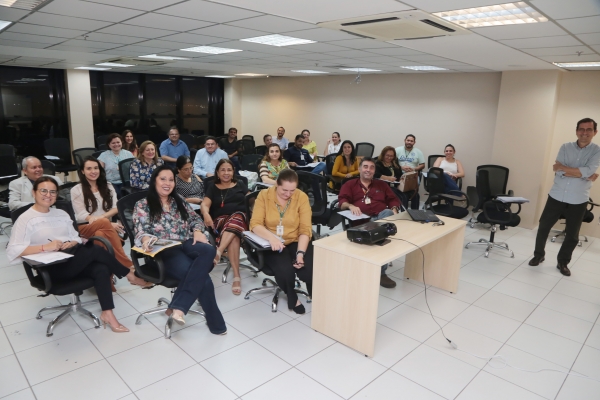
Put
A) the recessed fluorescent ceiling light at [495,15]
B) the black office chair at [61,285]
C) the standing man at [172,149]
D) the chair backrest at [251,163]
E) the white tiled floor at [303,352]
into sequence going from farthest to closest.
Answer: the standing man at [172,149]
the chair backrest at [251,163]
the black office chair at [61,285]
the recessed fluorescent ceiling light at [495,15]
the white tiled floor at [303,352]

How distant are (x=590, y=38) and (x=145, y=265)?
4.27 m

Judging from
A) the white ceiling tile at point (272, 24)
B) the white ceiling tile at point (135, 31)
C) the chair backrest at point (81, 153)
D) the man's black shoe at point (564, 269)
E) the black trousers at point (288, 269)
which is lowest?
the man's black shoe at point (564, 269)

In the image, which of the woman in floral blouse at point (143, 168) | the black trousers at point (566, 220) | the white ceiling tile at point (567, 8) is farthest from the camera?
the woman in floral blouse at point (143, 168)

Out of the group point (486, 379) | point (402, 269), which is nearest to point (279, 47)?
point (402, 269)

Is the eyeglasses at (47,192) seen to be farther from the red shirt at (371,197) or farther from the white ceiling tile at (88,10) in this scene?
the red shirt at (371,197)

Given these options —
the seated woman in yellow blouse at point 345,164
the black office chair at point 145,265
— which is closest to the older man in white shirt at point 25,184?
the black office chair at point 145,265

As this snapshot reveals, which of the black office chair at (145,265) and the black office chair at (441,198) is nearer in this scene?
the black office chair at (145,265)

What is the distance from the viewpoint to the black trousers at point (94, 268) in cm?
307

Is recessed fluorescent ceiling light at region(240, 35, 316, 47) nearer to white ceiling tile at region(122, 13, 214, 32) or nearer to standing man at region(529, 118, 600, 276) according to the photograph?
white ceiling tile at region(122, 13, 214, 32)

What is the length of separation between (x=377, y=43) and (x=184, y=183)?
2.66 metres

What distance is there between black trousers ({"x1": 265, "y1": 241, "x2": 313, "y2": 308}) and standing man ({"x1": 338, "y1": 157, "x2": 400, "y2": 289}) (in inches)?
35.9

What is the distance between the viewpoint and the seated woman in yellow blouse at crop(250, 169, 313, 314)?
3453 mm

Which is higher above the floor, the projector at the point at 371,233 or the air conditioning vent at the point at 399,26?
the air conditioning vent at the point at 399,26

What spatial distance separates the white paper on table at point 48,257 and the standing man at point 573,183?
4.85 meters
